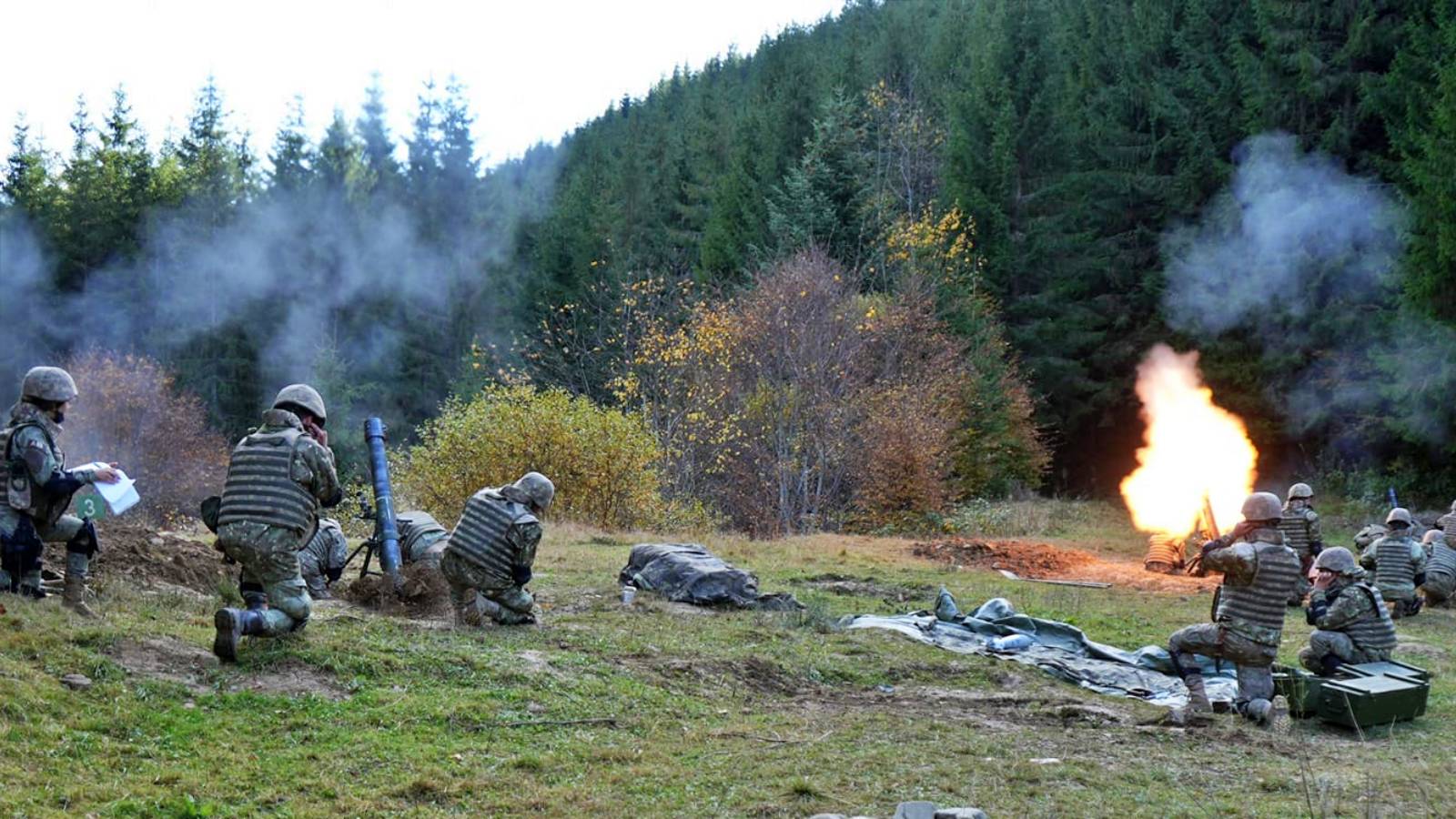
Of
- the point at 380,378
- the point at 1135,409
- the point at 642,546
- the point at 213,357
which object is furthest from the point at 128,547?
the point at 380,378

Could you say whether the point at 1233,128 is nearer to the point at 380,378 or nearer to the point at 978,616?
the point at 978,616

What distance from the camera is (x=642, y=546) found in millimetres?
17500

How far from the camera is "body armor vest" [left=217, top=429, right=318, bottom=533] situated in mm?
10016

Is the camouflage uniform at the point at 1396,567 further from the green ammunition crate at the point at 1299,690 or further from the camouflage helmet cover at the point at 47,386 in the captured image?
the camouflage helmet cover at the point at 47,386

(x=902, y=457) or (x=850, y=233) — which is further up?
(x=850, y=233)

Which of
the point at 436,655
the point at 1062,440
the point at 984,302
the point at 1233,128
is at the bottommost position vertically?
the point at 436,655


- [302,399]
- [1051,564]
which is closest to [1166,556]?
[1051,564]

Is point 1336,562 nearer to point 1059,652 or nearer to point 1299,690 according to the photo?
point 1299,690

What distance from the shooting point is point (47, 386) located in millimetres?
10578

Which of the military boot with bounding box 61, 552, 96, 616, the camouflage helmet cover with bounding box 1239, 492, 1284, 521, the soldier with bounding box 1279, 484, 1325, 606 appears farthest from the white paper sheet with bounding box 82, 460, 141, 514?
the soldier with bounding box 1279, 484, 1325, 606

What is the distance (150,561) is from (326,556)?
6.01 feet

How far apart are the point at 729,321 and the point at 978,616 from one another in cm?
2134

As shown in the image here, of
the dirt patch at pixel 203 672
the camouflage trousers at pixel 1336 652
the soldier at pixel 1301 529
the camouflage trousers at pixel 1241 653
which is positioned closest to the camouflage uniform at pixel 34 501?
the dirt patch at pixel 203 672

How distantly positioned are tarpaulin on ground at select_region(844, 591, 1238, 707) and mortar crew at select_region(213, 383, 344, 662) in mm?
6731
